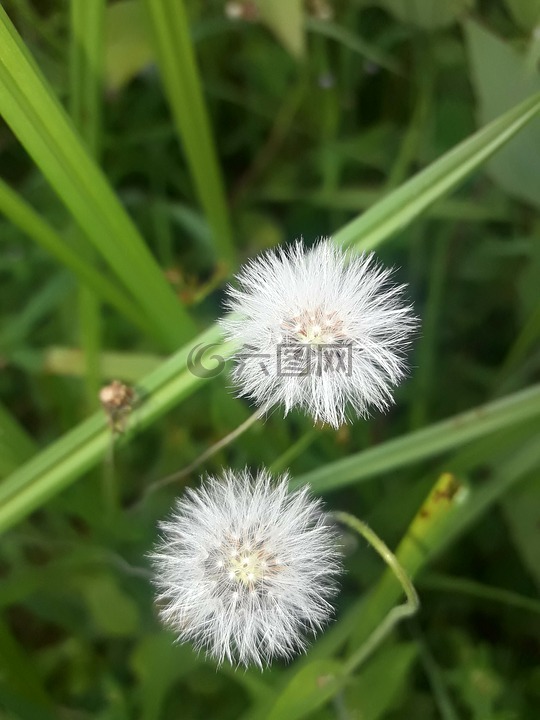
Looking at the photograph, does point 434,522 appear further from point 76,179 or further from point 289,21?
point 289,21

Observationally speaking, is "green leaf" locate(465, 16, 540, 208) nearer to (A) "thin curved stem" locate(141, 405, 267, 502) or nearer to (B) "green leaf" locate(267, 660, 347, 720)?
(A) "thin curved stem" locate(141, 405, 267, 502)

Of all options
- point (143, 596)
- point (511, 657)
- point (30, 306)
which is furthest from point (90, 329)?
point (511, 657)

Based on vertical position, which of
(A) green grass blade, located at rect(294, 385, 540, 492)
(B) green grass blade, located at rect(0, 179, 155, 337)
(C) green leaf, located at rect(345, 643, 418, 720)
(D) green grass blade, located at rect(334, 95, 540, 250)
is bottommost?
(C) green leaf, located at rect(345, 643, 418, 720)

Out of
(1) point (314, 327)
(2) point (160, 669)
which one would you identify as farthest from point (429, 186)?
(2) point (160, 669)

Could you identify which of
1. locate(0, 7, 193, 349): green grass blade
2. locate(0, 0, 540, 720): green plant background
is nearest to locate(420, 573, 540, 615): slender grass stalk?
locate(0, 0, 540, 720): green plant background

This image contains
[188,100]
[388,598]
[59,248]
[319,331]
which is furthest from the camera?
[188,100]

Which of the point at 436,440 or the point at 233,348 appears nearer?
the point at 233,348

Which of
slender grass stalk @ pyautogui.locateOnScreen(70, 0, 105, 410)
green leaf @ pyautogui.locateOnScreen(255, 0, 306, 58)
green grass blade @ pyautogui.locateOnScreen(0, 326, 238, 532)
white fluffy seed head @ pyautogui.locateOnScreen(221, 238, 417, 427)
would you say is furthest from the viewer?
green leaf @ pyautogui.locateOnScreen(255, 0, 306, 58)

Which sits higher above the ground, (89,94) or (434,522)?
(89,94)

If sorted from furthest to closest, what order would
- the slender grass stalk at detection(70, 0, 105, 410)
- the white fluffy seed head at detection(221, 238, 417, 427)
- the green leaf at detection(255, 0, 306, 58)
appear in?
the green leaf at detection(255, 0, 306, 58) → the slender grass stalk at detection(70, 0, 105, 410) → the white fluffy seed head at detection(221, 238, 417, 427)
